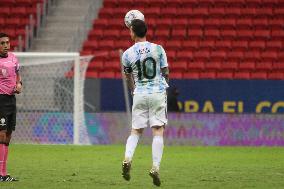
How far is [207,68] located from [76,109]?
14.9 ft

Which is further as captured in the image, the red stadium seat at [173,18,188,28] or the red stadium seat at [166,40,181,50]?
the red stadium seat at [173,18,188,28]

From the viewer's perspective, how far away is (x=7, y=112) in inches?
396

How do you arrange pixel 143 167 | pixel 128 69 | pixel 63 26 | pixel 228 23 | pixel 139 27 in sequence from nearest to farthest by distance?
1. pixel 139 27
2. pixel 128 69
3. pixel 143 167
4. pixel 228 23
5. pixel 63 26

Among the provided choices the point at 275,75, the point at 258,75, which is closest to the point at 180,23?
the point at 258,75

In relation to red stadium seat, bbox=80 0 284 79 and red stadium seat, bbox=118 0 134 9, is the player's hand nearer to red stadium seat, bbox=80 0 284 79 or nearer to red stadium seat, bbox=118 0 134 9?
red stadium seat, bbox=80 0 284 79

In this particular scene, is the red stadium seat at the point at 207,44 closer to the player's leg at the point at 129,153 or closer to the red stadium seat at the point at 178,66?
the red stadium seat at the point at 178,66

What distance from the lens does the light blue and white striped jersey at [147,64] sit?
9188 mm

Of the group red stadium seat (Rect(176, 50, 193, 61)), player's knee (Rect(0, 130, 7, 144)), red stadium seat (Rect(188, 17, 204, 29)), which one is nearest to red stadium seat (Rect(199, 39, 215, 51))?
red stadium seat (Rect(176, 50, 193, 61))

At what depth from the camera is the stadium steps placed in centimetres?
2361

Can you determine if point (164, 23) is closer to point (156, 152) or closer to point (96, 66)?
point (96, 66)

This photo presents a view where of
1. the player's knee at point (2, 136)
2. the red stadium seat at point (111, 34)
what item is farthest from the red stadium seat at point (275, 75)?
the player's knee at point (2, 136)

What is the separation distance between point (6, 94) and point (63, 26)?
47.3 feet

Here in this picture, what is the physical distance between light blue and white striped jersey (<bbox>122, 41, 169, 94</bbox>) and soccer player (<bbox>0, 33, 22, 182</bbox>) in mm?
1601

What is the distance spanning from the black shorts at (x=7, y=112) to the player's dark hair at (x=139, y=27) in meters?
1.86
